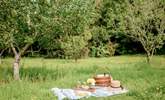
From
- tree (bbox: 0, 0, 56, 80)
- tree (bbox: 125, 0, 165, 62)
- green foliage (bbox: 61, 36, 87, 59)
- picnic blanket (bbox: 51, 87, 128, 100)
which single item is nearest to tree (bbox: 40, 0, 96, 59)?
tree (bbox: 0, 0, 56, 80)

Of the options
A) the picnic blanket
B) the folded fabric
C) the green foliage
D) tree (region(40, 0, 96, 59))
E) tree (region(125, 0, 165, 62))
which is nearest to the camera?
the folded fabric

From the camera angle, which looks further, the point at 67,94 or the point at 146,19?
the point at 146,19

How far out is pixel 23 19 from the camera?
45.4ft

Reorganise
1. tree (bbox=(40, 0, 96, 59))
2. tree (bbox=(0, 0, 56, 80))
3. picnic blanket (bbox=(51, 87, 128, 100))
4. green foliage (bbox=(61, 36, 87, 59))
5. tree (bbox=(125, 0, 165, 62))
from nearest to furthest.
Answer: picnic blanket (bbox=(51, 87, 128, 100))
tree (bbox=(0, 0, 56, 80))
tree (bbox=(40, 0, 96, 59))
tree (bbox=(125, 0, 165, 62))
green foliage (bbox=(61, 36, 87, 59))

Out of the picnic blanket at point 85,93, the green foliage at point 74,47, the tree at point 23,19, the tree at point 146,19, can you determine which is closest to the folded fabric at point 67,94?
the picnic blanket at point 85,93

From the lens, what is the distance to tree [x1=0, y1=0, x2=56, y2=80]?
13672 mm

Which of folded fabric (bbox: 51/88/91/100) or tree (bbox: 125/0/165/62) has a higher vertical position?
tree (bbox: 125/0/165/62)

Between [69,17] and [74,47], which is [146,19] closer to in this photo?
[74,47]

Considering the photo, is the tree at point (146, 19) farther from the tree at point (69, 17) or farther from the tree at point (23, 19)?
the tree at point (23, 19)

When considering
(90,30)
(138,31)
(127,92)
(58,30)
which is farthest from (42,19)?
Answer: (90,30)

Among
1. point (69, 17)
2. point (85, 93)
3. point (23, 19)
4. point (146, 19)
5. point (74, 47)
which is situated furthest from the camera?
point (74, 47)

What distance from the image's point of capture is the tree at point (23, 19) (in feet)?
44.9

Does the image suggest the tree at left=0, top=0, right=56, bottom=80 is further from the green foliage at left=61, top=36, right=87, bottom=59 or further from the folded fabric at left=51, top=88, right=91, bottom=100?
the green foliage at left=61, top=36, right=87, bottom=59

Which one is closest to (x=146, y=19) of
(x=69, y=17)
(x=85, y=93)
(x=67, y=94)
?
(x=69, y=17)
